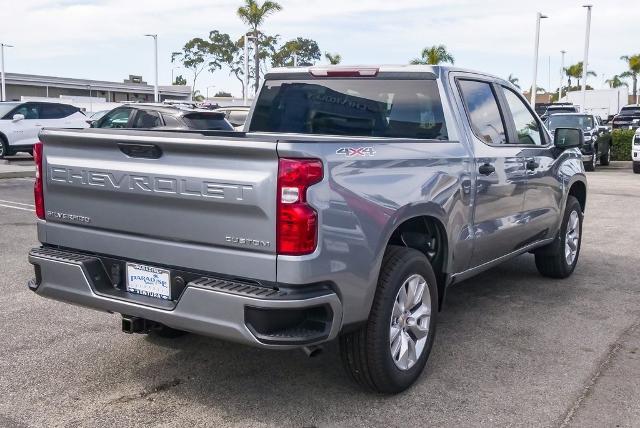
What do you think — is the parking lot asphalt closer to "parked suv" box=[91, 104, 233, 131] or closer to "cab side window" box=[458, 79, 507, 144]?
"cab side window" box=[458, 79, 507, 144]

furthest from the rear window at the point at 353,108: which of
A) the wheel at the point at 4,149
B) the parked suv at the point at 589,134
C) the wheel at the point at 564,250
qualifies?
the parked suv at the point at 589,134

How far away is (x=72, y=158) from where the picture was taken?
4066 mm

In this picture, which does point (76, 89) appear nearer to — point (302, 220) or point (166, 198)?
point (166, 198)

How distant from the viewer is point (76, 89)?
71.3 metres

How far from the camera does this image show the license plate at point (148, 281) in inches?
146

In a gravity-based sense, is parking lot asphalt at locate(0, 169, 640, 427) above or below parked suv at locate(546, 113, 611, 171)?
below

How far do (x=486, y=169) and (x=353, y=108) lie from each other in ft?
3.41

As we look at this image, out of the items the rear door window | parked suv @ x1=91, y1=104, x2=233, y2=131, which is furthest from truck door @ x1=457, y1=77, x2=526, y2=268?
the rear door window

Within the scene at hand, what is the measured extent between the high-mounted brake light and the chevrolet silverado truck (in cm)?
1

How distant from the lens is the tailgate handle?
12.1 ft

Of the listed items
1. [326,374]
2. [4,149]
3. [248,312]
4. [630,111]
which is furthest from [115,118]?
[630,111]

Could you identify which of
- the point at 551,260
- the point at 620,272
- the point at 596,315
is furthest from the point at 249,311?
the point at 620,272

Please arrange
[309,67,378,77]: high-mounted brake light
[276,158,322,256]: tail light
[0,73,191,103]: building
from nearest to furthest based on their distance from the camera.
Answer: [276,158,322,256]: tail light < [309,67,378,77]: high-mounted brake light < [0,73,191,103]: building

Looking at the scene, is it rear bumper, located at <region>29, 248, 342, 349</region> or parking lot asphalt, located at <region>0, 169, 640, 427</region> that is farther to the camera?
parking lot asphalt, located at <region>0, 169, 640, 427</region>
